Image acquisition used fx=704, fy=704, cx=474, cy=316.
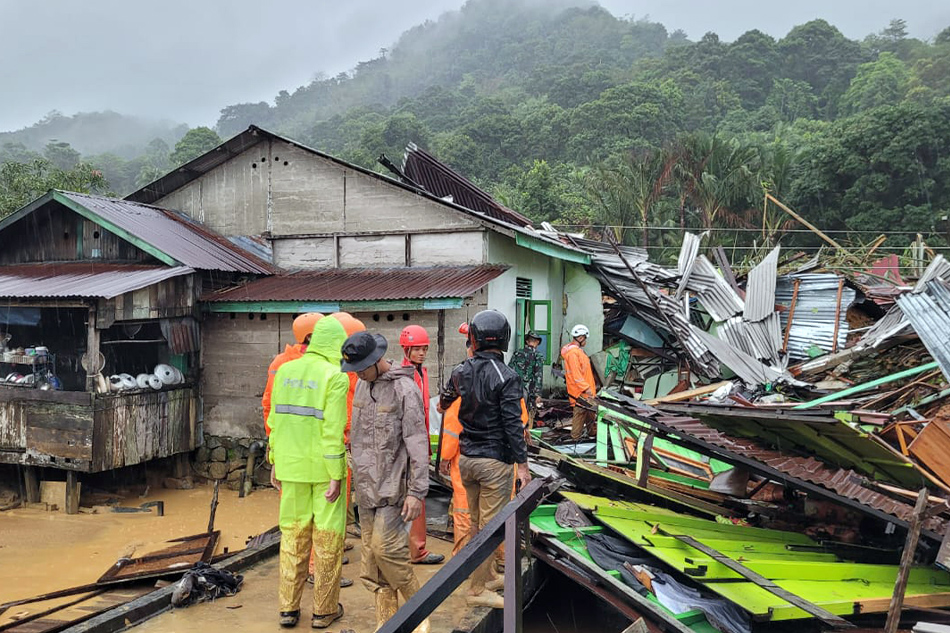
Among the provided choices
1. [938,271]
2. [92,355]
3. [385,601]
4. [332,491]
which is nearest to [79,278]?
[92,355]

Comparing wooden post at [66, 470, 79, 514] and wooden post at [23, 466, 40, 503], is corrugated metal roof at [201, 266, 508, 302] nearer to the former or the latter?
wooden post at [66, 470, 79, 514]

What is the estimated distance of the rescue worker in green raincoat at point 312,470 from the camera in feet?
15.3

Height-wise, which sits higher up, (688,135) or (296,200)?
(688,135)

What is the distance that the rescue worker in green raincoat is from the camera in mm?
4652

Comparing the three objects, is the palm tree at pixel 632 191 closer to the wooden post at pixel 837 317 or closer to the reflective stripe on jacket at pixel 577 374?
the wooden post at pixel 837 317

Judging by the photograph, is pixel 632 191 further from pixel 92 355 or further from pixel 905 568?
pixel 905 568

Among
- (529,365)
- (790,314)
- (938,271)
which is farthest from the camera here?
(790,314)

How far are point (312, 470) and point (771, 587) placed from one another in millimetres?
3209

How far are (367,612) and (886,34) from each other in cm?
6558

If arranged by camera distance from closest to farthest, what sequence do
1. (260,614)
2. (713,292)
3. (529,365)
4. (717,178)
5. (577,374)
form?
(260,614)
(577,374)
(529,365)
(713,292)
(717,178)

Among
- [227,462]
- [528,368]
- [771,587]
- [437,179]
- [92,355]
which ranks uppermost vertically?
[437,179]

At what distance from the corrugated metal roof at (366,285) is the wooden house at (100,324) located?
1.76ft

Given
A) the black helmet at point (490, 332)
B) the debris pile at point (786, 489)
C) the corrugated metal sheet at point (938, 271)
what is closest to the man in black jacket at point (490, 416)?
the black helmet at point (490, 332)

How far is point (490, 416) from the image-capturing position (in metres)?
4.88
